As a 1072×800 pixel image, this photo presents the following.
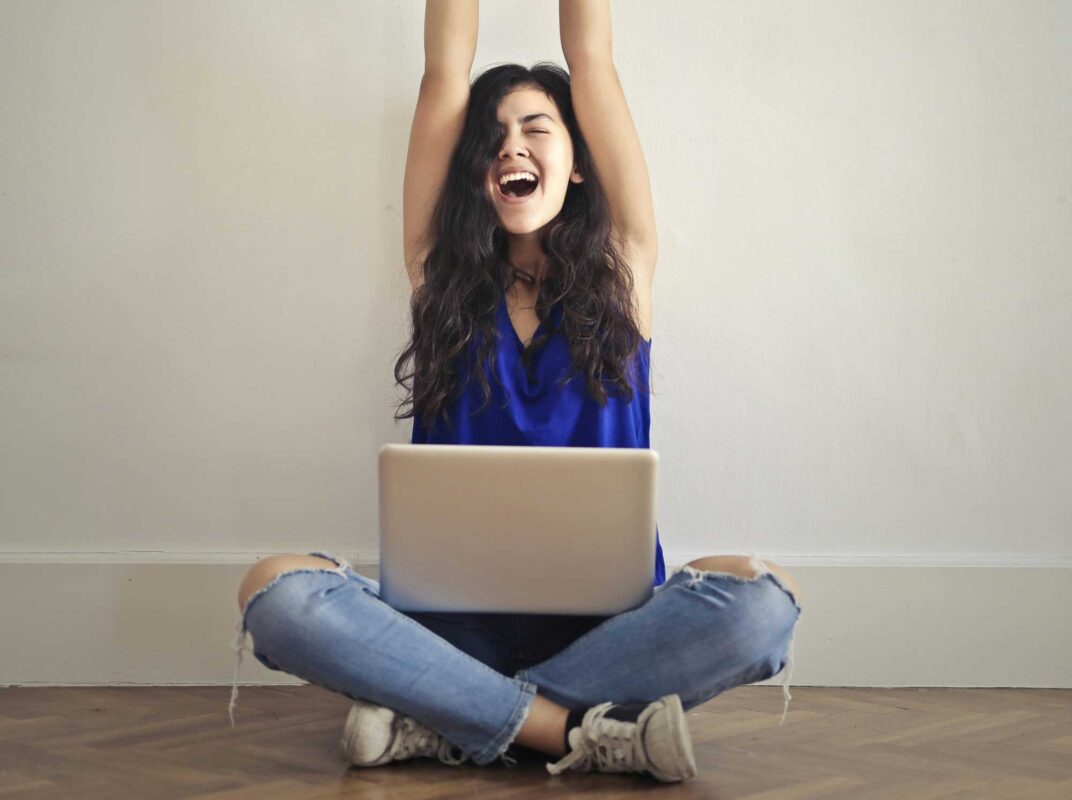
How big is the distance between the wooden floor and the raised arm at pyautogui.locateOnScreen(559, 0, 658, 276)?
0.98 m

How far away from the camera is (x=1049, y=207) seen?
99.1 inches

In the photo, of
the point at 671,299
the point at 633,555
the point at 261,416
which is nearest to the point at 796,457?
the point at 671,299

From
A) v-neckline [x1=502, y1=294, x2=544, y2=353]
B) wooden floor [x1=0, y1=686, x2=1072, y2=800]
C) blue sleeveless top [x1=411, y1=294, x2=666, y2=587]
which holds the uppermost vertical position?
v-neckline [x1=502, y1=294, x2=544, y2=353]

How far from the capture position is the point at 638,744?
62.2 inches

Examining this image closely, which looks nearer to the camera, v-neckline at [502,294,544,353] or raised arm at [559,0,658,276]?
v-neckline at [502,294,544,353]

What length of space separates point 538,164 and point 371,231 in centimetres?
50

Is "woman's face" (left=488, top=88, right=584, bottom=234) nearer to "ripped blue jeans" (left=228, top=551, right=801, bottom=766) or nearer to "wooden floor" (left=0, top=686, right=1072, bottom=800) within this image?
"ripped blue jeans" (left=228, top=551, right=801, bottom=766)

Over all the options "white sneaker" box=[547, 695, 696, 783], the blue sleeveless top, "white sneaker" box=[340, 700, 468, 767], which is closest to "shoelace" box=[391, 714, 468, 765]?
"white sneaker" box=[340, 700, 468, 767]

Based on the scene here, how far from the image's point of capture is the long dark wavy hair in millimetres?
2080

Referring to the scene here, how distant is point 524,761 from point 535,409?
62 centimetres

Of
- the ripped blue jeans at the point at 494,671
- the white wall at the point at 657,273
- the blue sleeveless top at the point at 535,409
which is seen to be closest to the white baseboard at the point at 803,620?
the white wall at the point at 657,273

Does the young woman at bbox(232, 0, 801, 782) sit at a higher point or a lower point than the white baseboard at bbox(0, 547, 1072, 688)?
higher

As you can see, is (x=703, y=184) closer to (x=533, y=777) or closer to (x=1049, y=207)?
(x=1049, y=207)

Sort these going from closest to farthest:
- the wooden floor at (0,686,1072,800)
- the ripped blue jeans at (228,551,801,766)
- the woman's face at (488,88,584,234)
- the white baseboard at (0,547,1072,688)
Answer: the wooden floor at (0,686,1072,800)
the ripped blue jeans at (228,551,801,766)
the woman's face at (488,88,584,234)
the white baseboard at (0,547,1072,688)
